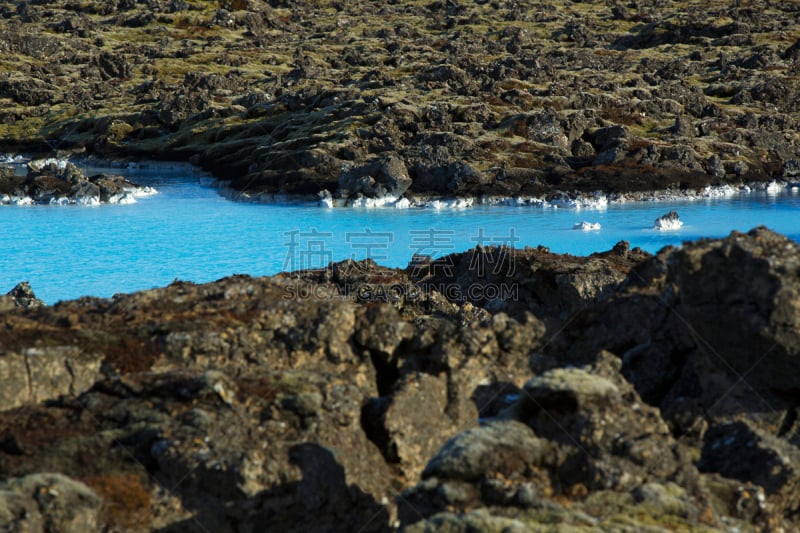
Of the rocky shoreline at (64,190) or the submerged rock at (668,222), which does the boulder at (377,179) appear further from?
the submerged rock at (668,222)

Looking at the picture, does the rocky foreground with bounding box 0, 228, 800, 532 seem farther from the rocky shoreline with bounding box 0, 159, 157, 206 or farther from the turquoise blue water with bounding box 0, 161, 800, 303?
the rocky shoreline with bounding box 0, 159, 157, 206

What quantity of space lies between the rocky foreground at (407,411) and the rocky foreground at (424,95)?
38.3m

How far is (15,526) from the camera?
29.9 ft

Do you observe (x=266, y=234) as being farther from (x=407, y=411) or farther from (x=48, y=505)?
(x=48, y=505)

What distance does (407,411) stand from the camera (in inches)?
493

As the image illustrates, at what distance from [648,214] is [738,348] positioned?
3756cm

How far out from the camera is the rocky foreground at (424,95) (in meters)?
56.8

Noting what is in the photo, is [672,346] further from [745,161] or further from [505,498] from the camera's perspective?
[745,161]

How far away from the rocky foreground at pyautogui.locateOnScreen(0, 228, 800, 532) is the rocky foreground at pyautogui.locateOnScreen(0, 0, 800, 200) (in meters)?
38.3

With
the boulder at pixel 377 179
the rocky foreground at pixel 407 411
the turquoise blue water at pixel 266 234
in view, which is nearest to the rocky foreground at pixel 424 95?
the boulder at pixel 377 179

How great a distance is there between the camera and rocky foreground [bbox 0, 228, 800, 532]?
10172 mm

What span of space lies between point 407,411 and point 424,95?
61.9m

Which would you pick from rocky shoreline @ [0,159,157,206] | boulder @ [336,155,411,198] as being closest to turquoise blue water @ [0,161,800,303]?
rocky shoreline @ [0,159,157,206]

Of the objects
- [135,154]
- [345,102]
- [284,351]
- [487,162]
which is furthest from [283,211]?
[284,351]
